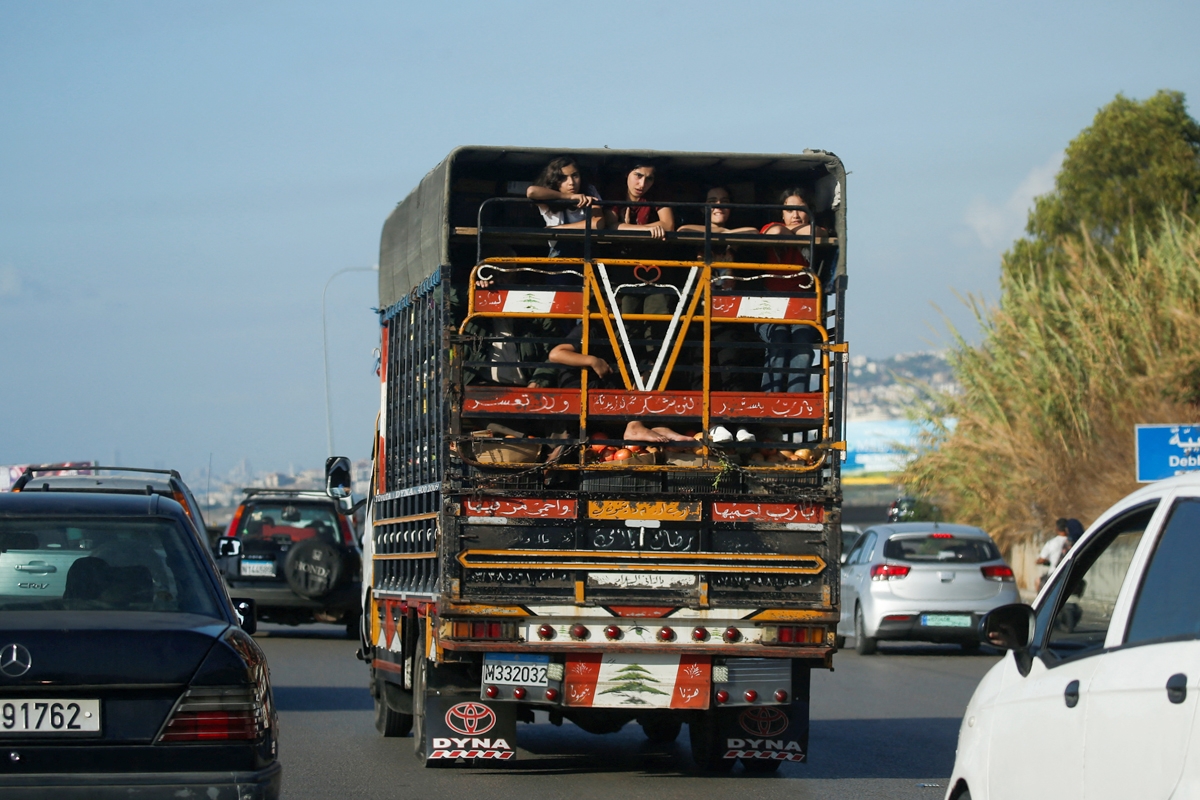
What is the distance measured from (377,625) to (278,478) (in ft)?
54.8

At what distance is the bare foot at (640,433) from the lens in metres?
9.66

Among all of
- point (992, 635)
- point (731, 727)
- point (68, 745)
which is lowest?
point (731, 727)

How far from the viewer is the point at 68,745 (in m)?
5.57

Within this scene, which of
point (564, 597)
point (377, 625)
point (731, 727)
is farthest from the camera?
point (377, 625)

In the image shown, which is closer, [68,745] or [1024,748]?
[1024,748]

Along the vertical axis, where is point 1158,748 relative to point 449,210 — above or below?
below

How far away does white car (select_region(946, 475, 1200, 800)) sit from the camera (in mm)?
4109

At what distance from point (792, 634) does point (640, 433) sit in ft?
4.51

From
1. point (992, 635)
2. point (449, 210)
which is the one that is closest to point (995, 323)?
point (449, 210)

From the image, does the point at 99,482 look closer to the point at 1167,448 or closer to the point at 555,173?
the point at 555,173

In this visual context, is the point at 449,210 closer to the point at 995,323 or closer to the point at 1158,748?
the point at 1158,748

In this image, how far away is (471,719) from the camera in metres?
9.99

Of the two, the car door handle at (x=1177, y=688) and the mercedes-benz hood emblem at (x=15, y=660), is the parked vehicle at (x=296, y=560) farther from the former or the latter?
the car door handle at (x=1177, y=688)

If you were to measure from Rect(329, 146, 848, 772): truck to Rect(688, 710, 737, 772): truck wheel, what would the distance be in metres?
0.02
